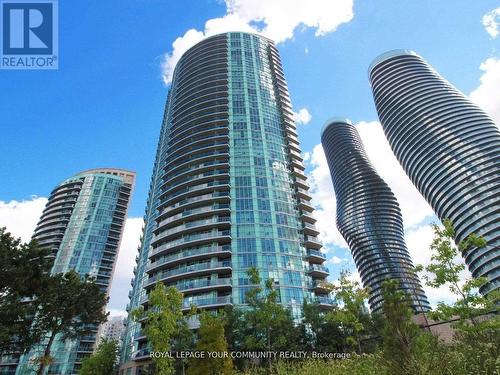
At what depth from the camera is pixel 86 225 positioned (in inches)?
4321

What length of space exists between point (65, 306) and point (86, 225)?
275 ft

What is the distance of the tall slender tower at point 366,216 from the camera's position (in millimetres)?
124062

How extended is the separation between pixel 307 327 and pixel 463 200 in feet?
232

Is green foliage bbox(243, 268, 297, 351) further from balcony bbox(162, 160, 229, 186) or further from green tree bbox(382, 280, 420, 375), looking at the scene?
balcony bbox(162, 160, 229, 186)

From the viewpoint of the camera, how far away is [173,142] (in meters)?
75.4

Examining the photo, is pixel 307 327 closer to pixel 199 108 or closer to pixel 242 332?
pixel 242 332

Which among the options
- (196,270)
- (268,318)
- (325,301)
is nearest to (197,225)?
(196,270)

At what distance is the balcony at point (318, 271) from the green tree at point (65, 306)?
106 feet

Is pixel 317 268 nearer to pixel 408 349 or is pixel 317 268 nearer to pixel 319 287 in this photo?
pixel 319 287

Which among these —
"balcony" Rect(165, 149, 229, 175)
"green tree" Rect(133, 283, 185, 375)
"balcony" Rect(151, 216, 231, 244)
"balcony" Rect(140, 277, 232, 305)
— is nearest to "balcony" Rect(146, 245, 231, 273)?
"balcony" Rect(151, 216, 231, 244)

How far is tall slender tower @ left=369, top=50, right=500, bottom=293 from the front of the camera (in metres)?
87.3

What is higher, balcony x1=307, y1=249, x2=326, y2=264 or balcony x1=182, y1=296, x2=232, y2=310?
balcony x1=307, y1=249, x2=326, y2=264

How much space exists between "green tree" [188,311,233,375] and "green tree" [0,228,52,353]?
1449 centimetres

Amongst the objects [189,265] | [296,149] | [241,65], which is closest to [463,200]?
[296,149]
